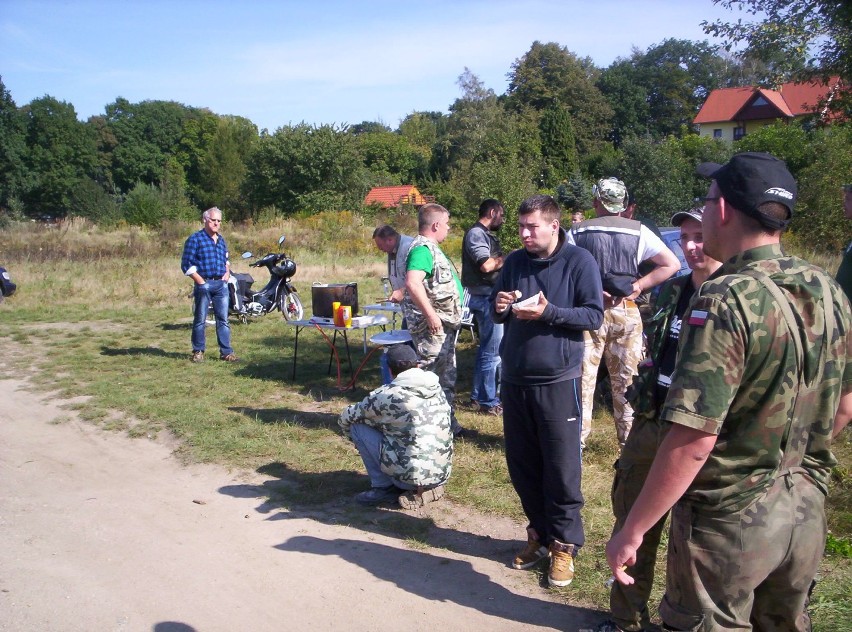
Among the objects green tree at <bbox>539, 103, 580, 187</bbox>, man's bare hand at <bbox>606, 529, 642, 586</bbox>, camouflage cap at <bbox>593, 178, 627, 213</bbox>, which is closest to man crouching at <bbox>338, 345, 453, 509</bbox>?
camouflage cap at <bbox>593, 178, 627, 213</bbox>

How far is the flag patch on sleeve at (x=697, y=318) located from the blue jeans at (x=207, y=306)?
8.39 m

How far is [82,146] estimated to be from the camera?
65375mm

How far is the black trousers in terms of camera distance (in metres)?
3.96

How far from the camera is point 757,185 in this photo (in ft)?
6.98

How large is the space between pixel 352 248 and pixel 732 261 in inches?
964

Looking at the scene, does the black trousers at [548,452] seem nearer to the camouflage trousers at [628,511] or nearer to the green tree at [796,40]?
the camouflage trousers at [628,511]

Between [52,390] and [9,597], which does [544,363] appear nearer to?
[9,597]

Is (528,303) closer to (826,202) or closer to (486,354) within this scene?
(486,354)

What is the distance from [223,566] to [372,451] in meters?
1.27

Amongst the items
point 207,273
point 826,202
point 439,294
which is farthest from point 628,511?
point 826,202

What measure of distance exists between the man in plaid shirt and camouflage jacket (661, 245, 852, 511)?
8.30 meters

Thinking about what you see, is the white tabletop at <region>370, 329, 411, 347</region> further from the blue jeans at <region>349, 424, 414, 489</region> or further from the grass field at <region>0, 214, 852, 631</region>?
the blue jeans at <region>349, 424, 414, 489</region>

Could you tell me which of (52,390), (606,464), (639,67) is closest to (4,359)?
(52,390)

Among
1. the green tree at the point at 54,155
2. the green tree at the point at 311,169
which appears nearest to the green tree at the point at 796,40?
the green tree at the point at 311,169
